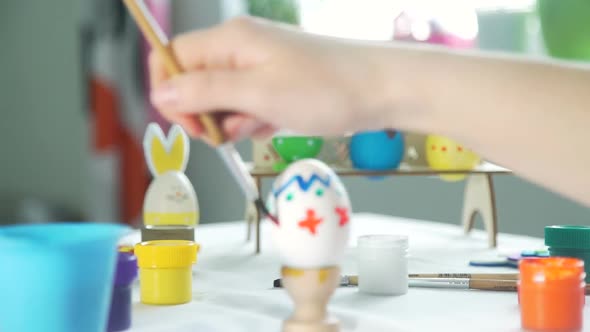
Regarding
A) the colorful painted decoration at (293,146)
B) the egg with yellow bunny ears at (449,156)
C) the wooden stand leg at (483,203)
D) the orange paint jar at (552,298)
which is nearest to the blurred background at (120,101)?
the wooden stand leg at (483,203)

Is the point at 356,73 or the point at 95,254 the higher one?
the point at 356,73

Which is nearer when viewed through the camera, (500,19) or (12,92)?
(500,19)

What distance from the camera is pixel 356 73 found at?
20.5 inches

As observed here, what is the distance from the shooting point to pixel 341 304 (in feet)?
2.43

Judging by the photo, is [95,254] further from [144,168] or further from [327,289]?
[144,168]

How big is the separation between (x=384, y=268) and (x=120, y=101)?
1.86 meters

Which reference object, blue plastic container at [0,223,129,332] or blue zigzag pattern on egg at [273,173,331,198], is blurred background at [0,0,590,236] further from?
blue plastic container at [0,223,129,332]

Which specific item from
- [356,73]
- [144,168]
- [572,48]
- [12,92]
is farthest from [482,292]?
[12,92]

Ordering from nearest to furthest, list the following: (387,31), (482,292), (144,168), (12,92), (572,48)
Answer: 1. (482,292)
2. (572,48)
3. (387,31)
4. (144,168)
5. (12,92)

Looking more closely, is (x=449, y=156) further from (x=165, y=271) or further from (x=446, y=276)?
(x=165, y=271)

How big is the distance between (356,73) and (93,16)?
2234 millimetres

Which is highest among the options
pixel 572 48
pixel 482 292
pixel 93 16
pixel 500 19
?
pixel 93 16

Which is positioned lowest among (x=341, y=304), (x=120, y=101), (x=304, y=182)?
(x=341, y=304)

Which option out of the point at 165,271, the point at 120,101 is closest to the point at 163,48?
the point at 165,271
